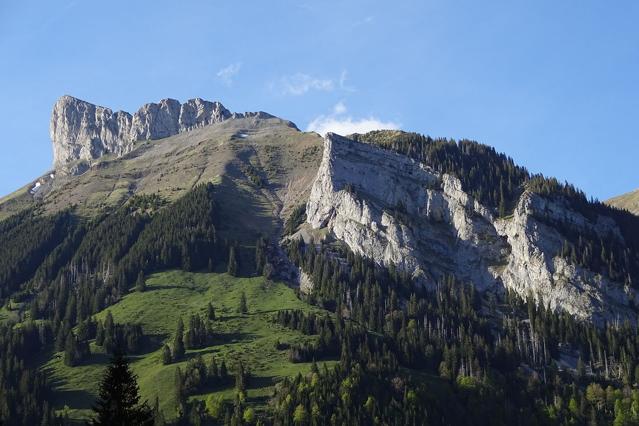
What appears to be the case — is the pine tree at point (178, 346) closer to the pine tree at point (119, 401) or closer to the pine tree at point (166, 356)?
the pine tree at point (166, 356)

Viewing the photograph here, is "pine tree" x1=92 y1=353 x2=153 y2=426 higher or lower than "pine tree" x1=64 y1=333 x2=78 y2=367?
below

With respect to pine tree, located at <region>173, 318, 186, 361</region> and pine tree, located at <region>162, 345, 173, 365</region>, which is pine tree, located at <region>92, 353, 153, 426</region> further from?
pine tree, located at <region>173, 318, 186, 361</region>

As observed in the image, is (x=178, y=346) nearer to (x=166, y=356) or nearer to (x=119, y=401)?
(x=166, y=356)

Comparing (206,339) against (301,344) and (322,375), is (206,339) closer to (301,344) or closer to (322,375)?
(301,344)

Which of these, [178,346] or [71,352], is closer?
[178,346]

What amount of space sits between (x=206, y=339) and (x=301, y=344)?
2480 cm

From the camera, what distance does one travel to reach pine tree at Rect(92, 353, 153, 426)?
50875 millimetres

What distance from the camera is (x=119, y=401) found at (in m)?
51.6

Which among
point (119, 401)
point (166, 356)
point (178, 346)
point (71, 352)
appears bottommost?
point (119, 401)

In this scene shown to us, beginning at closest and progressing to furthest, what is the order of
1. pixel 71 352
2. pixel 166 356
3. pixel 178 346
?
pixel 166 356 → pixel 178 346 → pixel 71 352

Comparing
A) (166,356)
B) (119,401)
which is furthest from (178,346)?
(119,401)

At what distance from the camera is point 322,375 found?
6634 inches

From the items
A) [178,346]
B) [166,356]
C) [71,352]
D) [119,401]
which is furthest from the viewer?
[71,352]

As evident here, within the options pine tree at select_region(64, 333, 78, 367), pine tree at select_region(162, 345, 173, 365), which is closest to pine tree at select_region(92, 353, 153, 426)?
pine tree at select_region(162, 345, 173, 365)
